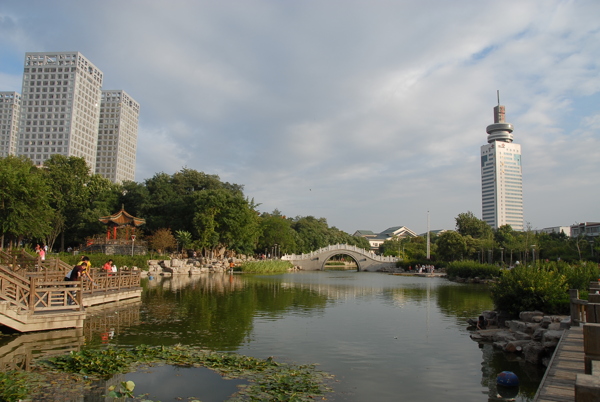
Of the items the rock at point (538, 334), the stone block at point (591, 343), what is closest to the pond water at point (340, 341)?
the rock at point (538, 334)

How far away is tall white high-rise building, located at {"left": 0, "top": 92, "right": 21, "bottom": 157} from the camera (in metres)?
97.8

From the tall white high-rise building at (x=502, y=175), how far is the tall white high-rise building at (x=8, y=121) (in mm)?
114075

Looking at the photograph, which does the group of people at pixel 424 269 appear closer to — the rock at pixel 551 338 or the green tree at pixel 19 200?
the green tree at pixel 19 200

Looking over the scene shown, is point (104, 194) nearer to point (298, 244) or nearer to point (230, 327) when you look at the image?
point (298, 244)

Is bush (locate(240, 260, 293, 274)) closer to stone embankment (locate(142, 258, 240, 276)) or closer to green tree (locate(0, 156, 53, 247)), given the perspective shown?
stone embankment (locate(142, 258, 240, 276))

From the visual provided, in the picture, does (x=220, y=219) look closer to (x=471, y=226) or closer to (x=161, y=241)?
(x=161, y=241)

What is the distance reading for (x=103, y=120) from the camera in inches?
3964

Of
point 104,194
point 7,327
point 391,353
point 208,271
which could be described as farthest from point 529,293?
point 104,194

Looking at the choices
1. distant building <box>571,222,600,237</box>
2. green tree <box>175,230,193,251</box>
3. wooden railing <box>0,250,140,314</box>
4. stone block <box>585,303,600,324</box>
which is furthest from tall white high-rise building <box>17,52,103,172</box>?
stone block <box>585,303,600,324</box>

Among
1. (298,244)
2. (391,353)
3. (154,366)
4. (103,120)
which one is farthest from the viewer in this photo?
(103,120)

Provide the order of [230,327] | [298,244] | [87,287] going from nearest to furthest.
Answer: [230,327], [87,287], [298,244]

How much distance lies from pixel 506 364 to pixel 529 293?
3.93 m

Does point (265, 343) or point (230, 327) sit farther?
point (230, 327)

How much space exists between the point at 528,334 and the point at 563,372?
4.61 meters
